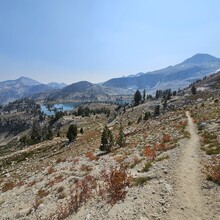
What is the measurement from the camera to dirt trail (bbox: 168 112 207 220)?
A: 35.7 ft

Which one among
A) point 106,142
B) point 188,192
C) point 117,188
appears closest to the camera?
point 188,192

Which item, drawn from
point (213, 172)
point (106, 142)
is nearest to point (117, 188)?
point (213, 172)

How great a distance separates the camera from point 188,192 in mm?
12773

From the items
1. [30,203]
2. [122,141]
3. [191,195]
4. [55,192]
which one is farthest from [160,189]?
[122,141]

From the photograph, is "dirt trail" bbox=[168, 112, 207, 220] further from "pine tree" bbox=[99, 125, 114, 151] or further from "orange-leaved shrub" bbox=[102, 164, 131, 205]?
"pine tree" bbox=[99, 125, 114, 151]

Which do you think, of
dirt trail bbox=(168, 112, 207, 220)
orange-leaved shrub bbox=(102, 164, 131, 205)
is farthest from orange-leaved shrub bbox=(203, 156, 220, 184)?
orange-leaved shrub bbox=(102, 164, 131, 205)

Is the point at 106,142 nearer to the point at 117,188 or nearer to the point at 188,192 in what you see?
the point at 117,188

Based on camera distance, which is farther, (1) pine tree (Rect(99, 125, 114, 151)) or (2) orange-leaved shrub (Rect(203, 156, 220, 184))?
(1) pine tree (Rect(99, 125, 114, 151))

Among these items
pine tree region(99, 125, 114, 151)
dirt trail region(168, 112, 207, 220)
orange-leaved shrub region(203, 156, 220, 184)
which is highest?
orange-leaved shrub region(203, 156, 220, 184)

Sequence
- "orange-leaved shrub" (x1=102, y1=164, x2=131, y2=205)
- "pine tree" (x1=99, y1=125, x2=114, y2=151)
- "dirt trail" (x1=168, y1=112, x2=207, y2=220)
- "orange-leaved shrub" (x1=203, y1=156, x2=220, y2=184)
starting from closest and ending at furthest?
"dirt trail" (x1=168, y1=112, x2=207, y2=220), "orange-leaved shrub" (x1=102, y1=164, x2=131, y2=205), "orange-leaved shrub" (x1=203, y1=156, x2=220, y2=184), "pine tree" (x1=99, y1=125, x2=114, y2=151)

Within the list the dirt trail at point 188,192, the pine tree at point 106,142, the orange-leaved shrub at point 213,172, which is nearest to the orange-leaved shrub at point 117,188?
the dirt trail at point 188,192

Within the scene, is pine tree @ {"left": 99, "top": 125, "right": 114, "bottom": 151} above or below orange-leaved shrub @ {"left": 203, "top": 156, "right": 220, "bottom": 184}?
below

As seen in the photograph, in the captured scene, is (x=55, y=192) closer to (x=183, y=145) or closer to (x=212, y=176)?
(x=212, y=176)

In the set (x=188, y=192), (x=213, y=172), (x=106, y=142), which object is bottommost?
(x=106, y=142)
